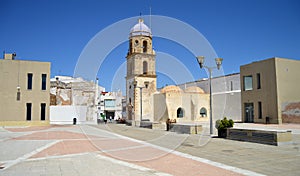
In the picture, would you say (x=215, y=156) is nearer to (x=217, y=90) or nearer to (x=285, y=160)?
(x=285, y=160)

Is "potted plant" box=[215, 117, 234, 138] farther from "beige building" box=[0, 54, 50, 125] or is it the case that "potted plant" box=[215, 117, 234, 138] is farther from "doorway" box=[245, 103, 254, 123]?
"beige building" box=[0, 54, 50, 125]

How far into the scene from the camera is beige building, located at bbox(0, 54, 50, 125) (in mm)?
25500

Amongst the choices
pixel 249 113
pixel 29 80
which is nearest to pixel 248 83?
pixel 249 113

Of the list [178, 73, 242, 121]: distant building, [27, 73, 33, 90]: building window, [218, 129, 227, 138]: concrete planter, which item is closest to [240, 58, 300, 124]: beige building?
[178, 73, 242, 121]: distant building

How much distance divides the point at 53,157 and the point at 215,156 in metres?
5.40

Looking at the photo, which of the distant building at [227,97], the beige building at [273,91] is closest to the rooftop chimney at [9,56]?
the beige building at [273,91]

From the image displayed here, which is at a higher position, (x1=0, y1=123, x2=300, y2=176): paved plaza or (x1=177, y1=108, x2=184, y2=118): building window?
(x1=177, y1=108, x2=184, y2=118): building window

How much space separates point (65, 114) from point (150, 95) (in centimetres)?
1463

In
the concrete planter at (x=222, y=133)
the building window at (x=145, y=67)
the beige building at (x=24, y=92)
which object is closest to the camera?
the concrete planter at (x=222, y=133)

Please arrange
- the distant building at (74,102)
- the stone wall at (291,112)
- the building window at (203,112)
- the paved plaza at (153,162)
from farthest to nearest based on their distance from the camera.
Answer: the building window at (203,112), the distant building at (74,102), the stone wall at (291,112), the paved plaza at (153,162)

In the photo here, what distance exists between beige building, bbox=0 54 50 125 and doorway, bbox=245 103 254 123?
2141 cm

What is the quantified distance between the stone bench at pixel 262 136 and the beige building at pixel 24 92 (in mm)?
19645

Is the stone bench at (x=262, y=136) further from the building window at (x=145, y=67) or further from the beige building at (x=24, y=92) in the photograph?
the building window at (x=145, y=67)

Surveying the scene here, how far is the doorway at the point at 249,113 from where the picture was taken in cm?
2958
